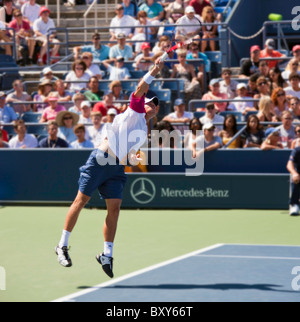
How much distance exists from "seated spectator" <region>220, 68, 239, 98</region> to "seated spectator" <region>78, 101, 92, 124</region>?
275cm

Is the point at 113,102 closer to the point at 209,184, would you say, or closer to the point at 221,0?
the point at 209,184

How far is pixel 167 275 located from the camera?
348 inches

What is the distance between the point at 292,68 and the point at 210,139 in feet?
9.22

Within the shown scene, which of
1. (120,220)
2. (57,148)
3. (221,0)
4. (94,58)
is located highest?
(221,0)

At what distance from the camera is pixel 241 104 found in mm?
16250

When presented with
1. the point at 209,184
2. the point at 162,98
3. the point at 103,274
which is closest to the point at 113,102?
the point at 162,98

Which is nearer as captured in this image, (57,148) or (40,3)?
(57,148)

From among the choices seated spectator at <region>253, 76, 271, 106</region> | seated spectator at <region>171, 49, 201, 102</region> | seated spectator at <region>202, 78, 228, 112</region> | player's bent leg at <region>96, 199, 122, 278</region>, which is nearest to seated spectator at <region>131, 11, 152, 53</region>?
seated spectator at <region>171, 49, 201, 102</region>

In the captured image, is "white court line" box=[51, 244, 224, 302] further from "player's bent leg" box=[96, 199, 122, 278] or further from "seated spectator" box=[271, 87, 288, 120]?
"seated spectator" box=[271, 87, 288, 120]

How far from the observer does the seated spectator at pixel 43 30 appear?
66.4ft

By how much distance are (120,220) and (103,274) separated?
4.00 metres

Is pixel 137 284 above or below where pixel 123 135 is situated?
below

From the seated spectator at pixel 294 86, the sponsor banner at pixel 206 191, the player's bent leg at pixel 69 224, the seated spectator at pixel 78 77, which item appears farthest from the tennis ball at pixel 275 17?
the player's bent leg at pixel 69 224

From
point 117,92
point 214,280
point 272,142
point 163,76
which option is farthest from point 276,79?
point 214,280
